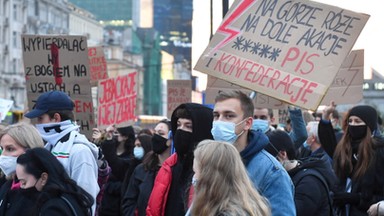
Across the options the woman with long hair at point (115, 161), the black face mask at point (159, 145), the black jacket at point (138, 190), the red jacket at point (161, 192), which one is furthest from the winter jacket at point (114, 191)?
the red jacket at point (161, 192)

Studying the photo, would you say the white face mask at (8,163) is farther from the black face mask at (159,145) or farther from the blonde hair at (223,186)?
the blonde hair at (223,186)

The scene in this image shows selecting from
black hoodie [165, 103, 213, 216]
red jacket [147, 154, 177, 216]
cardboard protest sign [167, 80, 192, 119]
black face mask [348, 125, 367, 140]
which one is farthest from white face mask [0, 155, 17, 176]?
cardboard protest sign [167, 80, 192, 119]

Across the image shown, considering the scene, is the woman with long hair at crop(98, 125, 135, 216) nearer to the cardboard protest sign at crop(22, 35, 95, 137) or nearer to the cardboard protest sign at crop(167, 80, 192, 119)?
the cardboard protest sign at crop(22, 35, 95, 137)

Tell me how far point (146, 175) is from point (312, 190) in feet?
6.33

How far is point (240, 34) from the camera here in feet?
26.5

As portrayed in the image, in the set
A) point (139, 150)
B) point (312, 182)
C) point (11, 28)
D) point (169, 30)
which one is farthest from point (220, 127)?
point (169, 30)

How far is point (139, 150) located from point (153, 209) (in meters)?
5.42

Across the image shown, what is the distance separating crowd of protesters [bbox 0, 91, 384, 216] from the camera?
16.8ft

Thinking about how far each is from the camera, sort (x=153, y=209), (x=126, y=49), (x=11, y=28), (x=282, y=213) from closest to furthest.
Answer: (x=282, y=213), (x=153, y=209), (x=11, y=28), (x=126, y=49)

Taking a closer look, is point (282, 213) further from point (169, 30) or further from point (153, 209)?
point (169, 30)

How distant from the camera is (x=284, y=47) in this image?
7875 mm

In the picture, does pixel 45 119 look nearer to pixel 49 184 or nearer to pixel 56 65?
pixel 49 184

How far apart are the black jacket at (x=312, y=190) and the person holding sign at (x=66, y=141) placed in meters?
1.47

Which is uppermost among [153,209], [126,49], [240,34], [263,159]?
[240,34]
